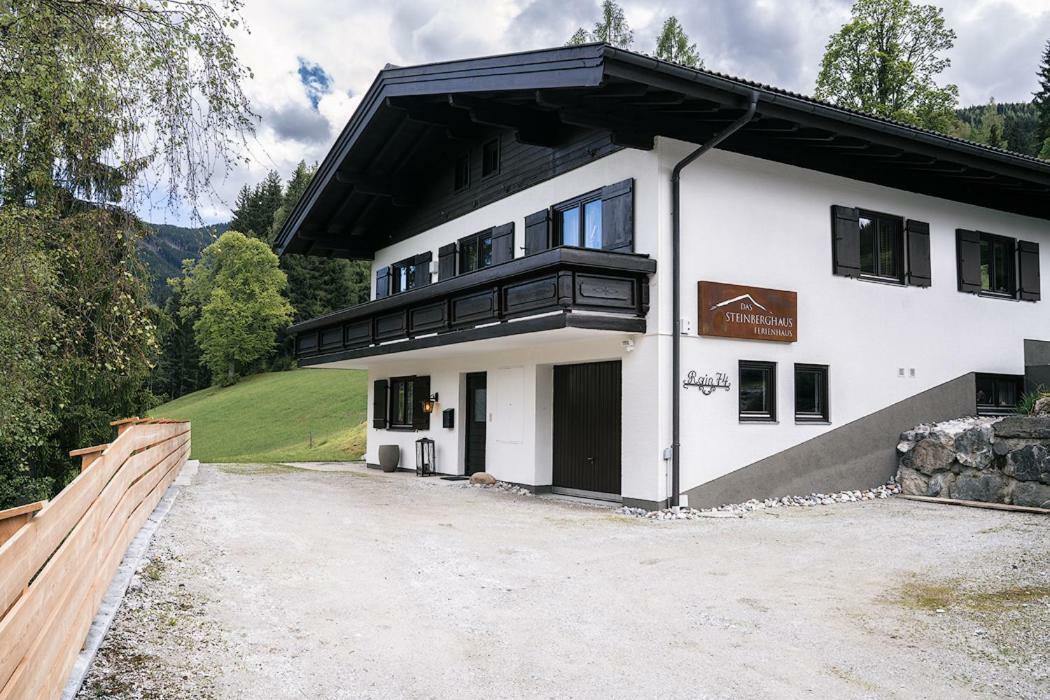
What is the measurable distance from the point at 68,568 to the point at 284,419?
3728cm

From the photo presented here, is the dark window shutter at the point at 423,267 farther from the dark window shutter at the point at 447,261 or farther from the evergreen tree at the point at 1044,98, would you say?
the evergreen tree at the point at 1044,98

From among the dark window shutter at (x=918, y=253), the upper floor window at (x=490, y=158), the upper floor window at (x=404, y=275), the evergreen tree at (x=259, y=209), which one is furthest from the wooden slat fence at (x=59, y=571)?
the evergreen tree at (x=259, y=209)

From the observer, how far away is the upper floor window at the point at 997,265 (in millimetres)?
15477

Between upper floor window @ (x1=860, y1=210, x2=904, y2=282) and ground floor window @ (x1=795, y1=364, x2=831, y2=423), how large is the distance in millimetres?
2008

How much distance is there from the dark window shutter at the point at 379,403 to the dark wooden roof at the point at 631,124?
4741 mm

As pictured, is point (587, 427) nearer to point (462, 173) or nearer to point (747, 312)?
point (747, 312)

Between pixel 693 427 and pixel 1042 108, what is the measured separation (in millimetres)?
46453

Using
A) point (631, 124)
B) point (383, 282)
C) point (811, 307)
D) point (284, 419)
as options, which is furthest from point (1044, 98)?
point (631, 124)

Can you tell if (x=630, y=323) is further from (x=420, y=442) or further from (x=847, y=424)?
(x=420, y=442)

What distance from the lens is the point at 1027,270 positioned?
51.9 ft

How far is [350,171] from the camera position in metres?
17.5

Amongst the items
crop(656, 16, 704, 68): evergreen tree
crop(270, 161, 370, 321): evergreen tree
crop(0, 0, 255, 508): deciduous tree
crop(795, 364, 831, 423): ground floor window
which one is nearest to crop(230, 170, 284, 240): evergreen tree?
crop(270, 161, 370, 321): evergreen tree

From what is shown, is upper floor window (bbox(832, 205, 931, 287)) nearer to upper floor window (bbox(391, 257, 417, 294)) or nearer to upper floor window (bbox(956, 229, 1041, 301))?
upper floor window (bbox(956, 229, 1041, 301))

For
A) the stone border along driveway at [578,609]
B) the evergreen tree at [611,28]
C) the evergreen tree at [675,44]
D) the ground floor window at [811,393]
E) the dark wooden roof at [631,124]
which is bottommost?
the stone border along driveway at [578,609]
